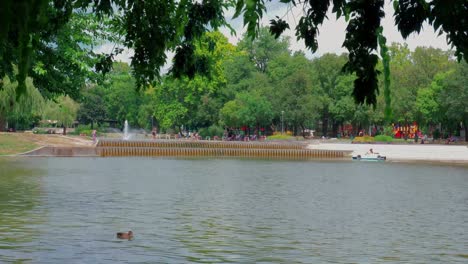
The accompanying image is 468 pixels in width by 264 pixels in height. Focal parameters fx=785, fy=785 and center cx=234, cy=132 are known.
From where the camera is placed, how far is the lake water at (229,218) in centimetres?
1808

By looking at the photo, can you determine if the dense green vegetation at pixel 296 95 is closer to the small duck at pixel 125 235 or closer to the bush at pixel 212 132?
the bush at pixel 212 132

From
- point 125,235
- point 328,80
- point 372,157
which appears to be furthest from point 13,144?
point 328,80

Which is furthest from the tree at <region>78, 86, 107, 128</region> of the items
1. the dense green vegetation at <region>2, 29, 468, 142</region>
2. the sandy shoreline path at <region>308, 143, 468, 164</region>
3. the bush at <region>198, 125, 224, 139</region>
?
the sandy shoreline path at <region>308, 143, 468, 164</region>

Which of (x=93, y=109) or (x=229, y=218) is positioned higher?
(x=93, y=109)

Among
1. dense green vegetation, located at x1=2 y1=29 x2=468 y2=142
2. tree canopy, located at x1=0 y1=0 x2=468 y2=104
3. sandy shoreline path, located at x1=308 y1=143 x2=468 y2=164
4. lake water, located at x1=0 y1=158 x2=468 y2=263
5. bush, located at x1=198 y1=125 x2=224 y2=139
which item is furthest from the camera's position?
bush, located at x1=198 y1=125 x2=224 y2=139

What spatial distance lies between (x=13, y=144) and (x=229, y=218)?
48432 mm

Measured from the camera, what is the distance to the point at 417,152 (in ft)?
265

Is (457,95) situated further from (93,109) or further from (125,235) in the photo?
(93,109)

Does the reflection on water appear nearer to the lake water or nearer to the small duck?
the lake water

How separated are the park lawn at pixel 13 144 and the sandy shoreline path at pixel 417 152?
101 ft

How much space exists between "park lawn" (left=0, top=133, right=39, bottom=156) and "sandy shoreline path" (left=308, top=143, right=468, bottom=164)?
30.7m

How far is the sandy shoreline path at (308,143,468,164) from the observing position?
7725 cm

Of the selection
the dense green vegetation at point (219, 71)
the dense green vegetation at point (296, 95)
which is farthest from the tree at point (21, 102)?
the dense green vegetation at point (296, 95)

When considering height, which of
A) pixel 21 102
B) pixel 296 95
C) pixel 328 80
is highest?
pixel 328 80
